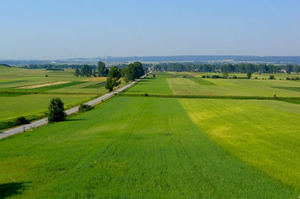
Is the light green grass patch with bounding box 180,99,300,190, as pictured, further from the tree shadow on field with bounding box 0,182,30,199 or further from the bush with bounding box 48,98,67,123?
the bush with bounding box 48,98,67,123

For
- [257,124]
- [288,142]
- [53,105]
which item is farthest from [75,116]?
[288,142]

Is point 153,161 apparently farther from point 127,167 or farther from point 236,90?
point 236,90

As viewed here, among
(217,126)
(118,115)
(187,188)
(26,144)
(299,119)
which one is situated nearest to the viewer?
(187,188)

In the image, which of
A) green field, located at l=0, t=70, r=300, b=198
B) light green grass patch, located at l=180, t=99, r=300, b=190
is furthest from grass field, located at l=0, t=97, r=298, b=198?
light green grass patch, located at l=180, t=99, r=300, b=190

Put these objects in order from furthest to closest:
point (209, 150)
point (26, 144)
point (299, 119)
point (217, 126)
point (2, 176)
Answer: point (299, 119), point (217, 126), point (26, 144), point (209, 150), point (2, 176)

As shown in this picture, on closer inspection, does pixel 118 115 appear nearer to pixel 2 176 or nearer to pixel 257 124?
pixel 257 124

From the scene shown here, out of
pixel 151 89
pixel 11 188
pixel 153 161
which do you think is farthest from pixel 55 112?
pixel 151 89

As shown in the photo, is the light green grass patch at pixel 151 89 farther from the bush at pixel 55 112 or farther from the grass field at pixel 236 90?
the bush at pixel 55 112
